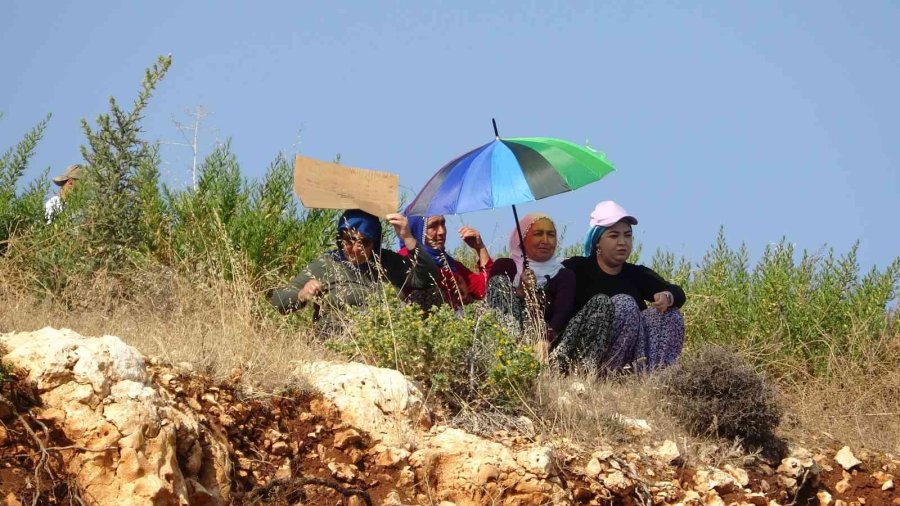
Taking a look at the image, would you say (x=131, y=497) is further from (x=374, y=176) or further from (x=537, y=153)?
(x=537, y=153)

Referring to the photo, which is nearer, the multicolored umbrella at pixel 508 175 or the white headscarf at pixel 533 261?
the multicolored umbrella at pixel 508 175

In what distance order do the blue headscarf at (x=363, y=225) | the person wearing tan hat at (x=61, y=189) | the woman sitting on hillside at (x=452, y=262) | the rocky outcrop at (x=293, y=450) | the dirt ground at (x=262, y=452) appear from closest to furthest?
1. the dirt ground at (x=262, y=452)
2. the rocky outcrop at (x=293, y=450)
3. the blue headscarf at (x=363, y=225)
4. the woman sitting on hillside at (x=452, y=262)
5. the person wearing tan hat at (x=61, y=189)

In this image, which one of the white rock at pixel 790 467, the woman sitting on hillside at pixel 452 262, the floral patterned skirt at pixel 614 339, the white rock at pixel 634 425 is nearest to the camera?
the white rock at pixel 634 425

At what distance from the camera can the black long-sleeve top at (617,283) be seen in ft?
Answer: 29.5

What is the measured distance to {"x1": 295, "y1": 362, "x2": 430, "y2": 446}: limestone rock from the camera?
255 inches

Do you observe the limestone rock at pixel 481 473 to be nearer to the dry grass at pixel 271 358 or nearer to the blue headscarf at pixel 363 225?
the dry grass at pixel 271 358

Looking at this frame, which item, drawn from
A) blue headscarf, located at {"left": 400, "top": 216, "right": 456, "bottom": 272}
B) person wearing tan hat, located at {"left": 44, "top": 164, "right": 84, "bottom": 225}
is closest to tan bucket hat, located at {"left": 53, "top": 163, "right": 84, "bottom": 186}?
person wearing tan hat, located at {"left": 44, "top": 164, "right": 84, "bottom": 225}

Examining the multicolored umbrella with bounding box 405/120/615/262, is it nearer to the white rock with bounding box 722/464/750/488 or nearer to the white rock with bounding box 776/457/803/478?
the white rock with bounding box 722/464/750/488

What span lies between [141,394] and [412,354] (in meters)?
2.11

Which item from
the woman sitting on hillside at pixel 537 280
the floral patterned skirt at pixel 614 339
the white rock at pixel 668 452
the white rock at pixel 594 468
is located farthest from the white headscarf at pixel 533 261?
the white rock at pixel 594 468

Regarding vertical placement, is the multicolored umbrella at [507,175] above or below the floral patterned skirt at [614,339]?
above

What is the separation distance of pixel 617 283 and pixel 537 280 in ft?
2.16

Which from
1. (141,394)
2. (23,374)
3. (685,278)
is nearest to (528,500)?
(141,394)

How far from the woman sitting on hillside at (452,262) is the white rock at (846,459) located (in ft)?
8.99
